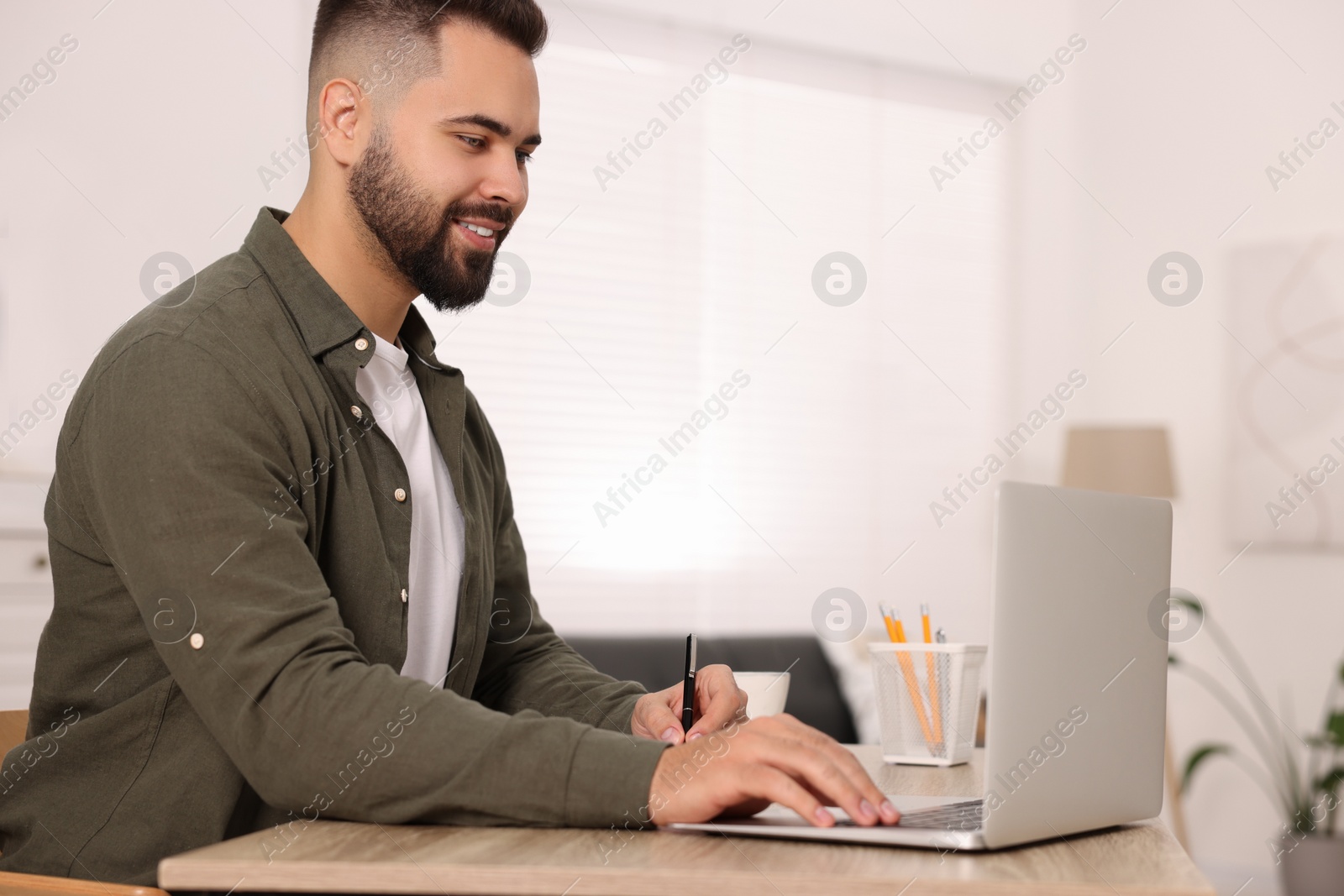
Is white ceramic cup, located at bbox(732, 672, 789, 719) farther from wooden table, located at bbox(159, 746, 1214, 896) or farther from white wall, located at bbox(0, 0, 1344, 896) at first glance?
white wall, located at bbox(0, 0, 1344, 896)

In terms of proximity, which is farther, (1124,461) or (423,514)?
(1124,461)

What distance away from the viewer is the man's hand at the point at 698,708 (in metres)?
1.15

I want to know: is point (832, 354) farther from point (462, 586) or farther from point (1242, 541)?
point (462, 586)

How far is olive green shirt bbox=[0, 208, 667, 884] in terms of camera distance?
86 centimetres

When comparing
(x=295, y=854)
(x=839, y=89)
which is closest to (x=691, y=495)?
(x=839, y=89)

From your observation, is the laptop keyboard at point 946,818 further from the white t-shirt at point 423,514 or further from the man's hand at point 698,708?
the white t-shirt at point 423,514

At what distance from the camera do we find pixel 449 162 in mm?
1352

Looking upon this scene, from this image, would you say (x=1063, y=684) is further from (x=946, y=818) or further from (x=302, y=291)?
(x=302, y=291)

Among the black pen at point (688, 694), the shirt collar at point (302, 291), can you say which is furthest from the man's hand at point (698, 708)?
the shirt collar at point (302, 291)

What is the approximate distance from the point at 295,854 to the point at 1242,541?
3.73 meters

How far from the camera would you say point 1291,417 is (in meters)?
3.72

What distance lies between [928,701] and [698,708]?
0.31 meters

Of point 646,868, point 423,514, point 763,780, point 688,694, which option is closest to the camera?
point 646,868

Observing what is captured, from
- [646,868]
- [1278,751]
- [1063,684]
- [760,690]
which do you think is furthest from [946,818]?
[1278,751]
